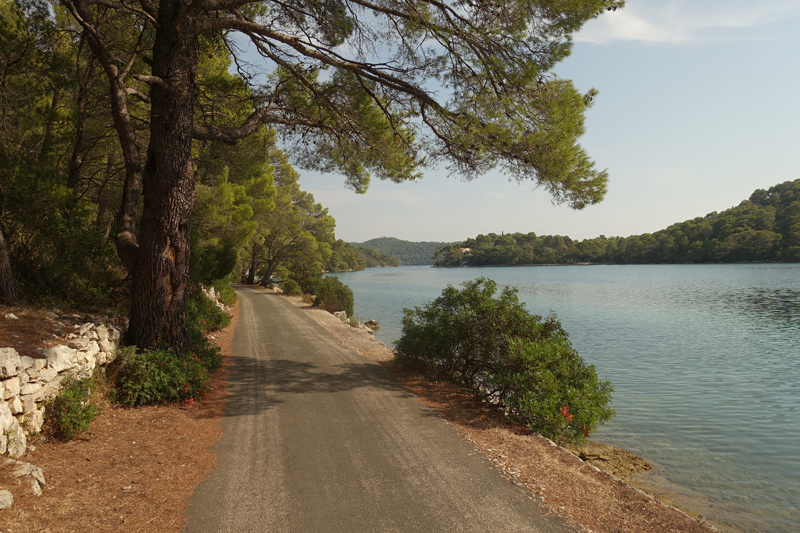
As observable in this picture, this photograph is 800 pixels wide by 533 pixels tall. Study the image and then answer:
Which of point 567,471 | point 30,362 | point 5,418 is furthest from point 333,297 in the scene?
point 5,418

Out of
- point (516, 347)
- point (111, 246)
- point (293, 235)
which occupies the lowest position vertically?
point (516, 347)

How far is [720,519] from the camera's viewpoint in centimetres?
568

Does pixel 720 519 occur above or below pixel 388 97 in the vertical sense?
below

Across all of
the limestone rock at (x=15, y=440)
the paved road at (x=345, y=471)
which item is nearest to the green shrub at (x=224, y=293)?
the paved road at (x=345, y=471)

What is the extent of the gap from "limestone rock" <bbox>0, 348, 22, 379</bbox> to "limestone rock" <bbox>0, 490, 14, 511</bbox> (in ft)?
4.57

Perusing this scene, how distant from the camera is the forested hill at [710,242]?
7206cm

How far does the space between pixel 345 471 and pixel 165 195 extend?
209 inches

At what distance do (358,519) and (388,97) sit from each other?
26.3 ft

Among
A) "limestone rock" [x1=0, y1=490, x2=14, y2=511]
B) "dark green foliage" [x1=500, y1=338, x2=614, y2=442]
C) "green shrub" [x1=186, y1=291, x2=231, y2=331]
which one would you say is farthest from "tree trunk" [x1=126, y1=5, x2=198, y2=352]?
"dark green foliage" [x1=500, y1=338, x2=614, y2=442]

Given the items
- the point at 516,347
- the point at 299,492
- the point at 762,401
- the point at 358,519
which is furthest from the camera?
the point at 762,401

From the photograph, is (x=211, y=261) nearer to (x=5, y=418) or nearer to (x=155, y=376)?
(x=155, y=376)

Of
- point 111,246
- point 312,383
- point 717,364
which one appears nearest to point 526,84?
point 312,383

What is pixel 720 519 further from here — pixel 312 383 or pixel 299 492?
pixel 312 383

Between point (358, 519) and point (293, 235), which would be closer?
point (358, 519)
